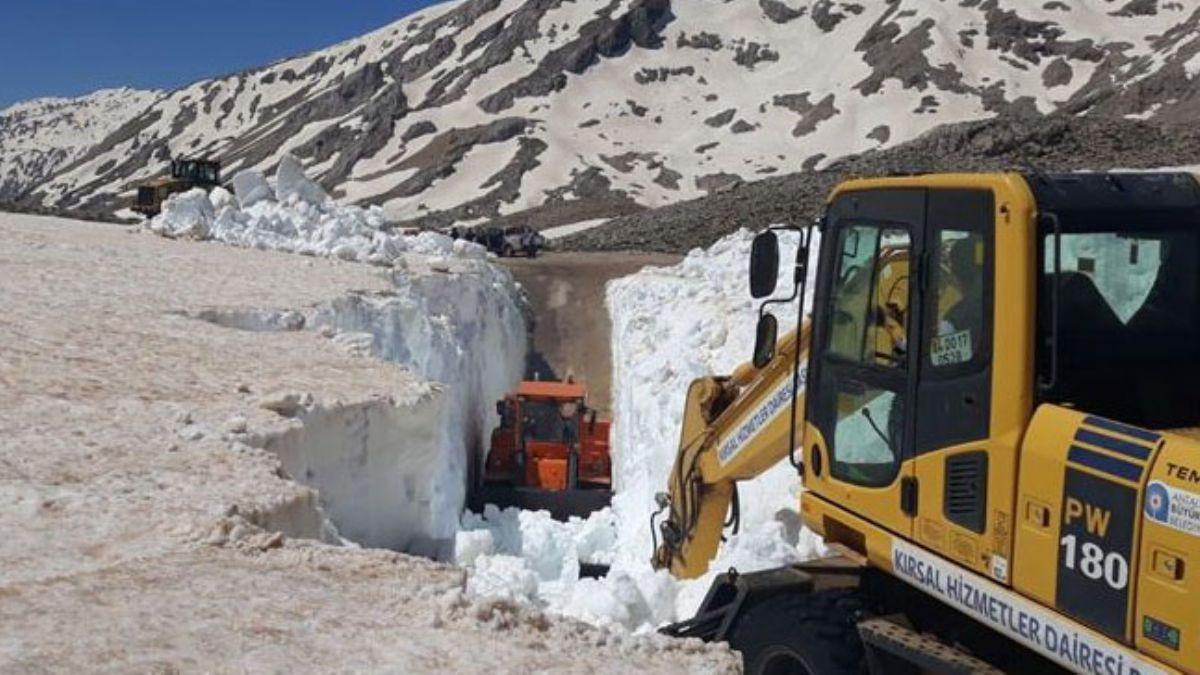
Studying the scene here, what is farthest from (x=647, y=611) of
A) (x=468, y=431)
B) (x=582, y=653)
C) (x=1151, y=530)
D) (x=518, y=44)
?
(x=518, y=44)

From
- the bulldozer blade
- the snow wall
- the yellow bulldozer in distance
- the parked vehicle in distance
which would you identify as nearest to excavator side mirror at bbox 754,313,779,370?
the snow wall

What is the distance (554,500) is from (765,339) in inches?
445

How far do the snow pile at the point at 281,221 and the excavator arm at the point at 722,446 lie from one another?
15.9m

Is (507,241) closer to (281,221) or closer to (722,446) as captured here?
(281,221)

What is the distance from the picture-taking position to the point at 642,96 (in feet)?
402

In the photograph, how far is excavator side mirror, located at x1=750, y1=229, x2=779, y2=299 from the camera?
7.03 meters

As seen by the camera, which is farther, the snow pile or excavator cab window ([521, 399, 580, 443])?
the snow pile

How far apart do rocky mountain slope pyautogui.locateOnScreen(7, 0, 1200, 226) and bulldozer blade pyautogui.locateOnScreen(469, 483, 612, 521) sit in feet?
193

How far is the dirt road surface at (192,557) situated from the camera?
4.81 m

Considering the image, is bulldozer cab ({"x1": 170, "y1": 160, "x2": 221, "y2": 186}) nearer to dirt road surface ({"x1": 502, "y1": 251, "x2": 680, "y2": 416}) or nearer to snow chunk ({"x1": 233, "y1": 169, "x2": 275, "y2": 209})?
dirt road surface ({"x1": 502, "y1": 251, "x2": 680, "y2": 416})

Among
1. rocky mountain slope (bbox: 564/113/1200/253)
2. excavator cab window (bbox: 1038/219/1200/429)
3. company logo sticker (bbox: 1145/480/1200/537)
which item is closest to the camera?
company logo sticker (bbox: 1145/480/1200/537)

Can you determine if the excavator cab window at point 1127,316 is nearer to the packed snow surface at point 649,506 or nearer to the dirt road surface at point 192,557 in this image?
the dirt road surface at point 192,557

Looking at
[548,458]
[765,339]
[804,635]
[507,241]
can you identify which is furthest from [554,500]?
[507,241]

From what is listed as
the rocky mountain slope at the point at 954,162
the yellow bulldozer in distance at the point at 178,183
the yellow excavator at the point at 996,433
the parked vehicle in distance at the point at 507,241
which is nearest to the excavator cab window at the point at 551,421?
the yellow excavator at the point at 996,433
